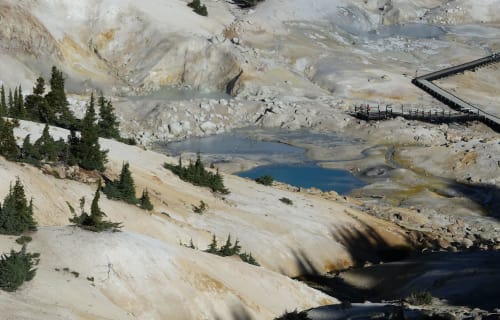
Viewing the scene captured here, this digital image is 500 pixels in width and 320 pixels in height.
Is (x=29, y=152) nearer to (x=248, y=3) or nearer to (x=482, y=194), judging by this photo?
(x=482, y=194)

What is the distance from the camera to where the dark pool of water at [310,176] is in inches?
2832

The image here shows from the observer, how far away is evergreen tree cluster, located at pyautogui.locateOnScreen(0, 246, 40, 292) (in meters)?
21.0

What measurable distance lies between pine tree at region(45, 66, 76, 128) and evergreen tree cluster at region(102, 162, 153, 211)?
10.6m

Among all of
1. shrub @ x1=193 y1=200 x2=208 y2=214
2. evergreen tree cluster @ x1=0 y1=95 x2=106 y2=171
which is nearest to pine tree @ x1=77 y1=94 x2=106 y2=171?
evergreen tree cluster @ x1=0 y1=95 x2=106 y2=171

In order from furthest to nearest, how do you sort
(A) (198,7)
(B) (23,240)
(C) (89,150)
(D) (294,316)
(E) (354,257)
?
(A) (198,7), (E) (354,257), (C) (89,150), (D) (294,316), (B) (23,240)

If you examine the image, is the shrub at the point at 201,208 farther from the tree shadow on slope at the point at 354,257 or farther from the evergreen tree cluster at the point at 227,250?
the tree shadow on slope at the point at 354,257

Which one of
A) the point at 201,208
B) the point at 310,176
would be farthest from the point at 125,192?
the point at 310,176

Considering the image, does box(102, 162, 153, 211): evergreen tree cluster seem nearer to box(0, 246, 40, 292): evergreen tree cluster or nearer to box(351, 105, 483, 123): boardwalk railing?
box(0, 246, 40, 292): evergreen tree cluster

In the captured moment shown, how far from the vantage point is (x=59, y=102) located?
154ft

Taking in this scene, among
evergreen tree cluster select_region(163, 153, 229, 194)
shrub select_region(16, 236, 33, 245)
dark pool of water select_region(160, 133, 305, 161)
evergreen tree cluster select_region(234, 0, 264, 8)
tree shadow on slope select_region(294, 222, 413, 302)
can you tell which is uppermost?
evergreen tree cluster select_region(234, 0, 264, 8)

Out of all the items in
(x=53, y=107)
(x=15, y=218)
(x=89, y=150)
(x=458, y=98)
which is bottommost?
(x=15, y=218)

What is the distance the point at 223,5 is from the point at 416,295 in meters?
101

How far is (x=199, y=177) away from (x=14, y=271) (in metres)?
26.8

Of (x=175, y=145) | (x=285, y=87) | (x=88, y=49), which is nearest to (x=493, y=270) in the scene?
(x=175, y=145)
